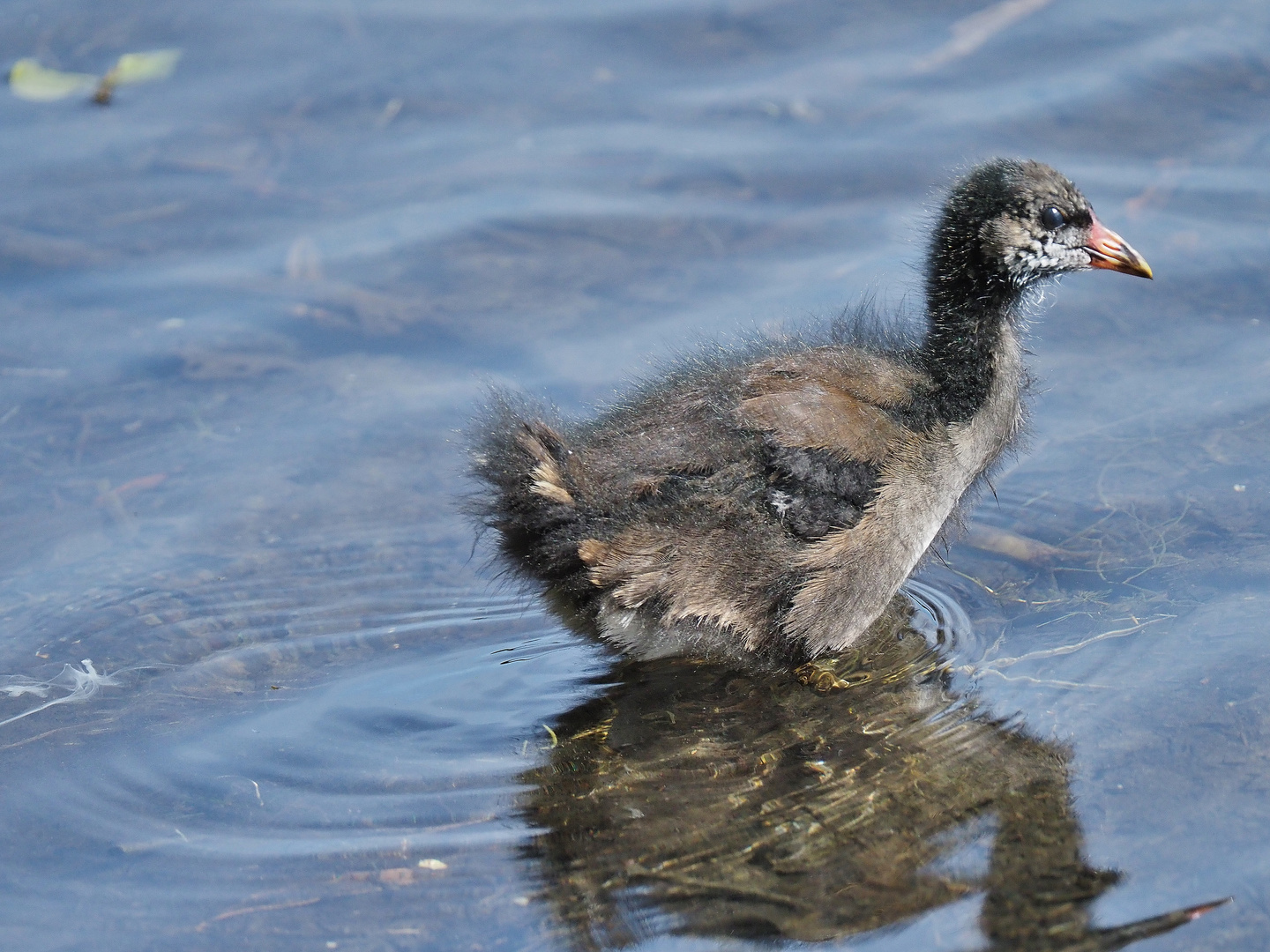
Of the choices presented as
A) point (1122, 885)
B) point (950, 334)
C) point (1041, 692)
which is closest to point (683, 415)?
point (950, 334)

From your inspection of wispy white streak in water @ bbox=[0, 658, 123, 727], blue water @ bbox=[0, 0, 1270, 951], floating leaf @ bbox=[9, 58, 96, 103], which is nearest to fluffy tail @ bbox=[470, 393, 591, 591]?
blue water @ bbox=[0, 0, 1270, 951]

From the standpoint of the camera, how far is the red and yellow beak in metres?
5.25

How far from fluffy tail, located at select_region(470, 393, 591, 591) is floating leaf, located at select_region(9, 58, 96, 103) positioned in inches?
192

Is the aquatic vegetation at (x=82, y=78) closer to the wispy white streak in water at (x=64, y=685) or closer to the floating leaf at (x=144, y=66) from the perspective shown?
the floating leaf at (x=144, y=66)

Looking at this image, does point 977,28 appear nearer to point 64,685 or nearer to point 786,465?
point 786,465

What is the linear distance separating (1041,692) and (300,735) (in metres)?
2.31

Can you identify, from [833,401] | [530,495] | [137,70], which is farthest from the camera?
[137,70]

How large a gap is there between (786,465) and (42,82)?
231 inches

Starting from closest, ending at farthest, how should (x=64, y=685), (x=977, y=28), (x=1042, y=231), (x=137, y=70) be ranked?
1. (x=64, y=685)
2. (x=1042, y=231)
3. (x=137, y=70)
4. (x=977, y=28)

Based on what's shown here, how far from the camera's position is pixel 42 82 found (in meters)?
8.42

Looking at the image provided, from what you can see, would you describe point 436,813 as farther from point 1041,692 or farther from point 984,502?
point 984,502

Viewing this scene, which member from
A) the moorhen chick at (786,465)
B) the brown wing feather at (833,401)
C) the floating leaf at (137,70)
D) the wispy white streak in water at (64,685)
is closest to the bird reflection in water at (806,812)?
the moorhen chick at (786,465)

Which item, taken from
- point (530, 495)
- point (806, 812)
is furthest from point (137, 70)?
point (806, 812)

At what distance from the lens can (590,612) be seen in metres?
4.79
